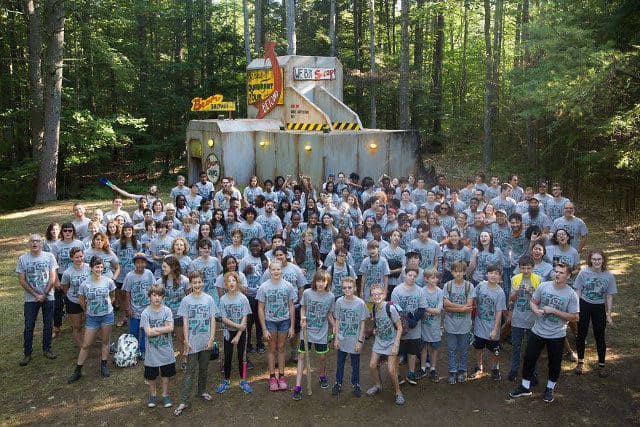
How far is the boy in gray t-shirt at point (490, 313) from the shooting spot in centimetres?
659

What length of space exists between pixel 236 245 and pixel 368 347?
2.44 metres

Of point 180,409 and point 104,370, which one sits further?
point 104,370

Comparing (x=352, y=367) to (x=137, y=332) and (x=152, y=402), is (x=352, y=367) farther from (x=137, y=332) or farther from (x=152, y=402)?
(x=137, y=332)

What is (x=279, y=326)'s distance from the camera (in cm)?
676

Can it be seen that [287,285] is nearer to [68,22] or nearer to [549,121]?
[549,121]

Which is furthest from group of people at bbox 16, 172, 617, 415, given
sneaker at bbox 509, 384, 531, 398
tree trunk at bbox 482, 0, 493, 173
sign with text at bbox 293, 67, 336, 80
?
tree trunk at bbox 482, 0, 493, 173

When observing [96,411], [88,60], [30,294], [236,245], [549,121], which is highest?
[88,60]

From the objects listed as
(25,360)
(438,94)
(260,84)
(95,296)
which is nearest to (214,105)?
(260,84)

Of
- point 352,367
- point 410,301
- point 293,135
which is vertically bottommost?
point 352,367

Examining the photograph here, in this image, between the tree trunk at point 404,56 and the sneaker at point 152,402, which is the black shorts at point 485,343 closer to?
the sneaker at point 152,402

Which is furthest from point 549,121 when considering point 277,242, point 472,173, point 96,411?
point 96,411

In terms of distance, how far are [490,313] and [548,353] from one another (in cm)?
78

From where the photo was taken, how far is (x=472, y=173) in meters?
23.2

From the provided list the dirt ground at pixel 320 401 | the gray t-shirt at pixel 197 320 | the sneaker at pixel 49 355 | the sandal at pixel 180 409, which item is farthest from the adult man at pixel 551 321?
the sneaker at pixel 49 355
